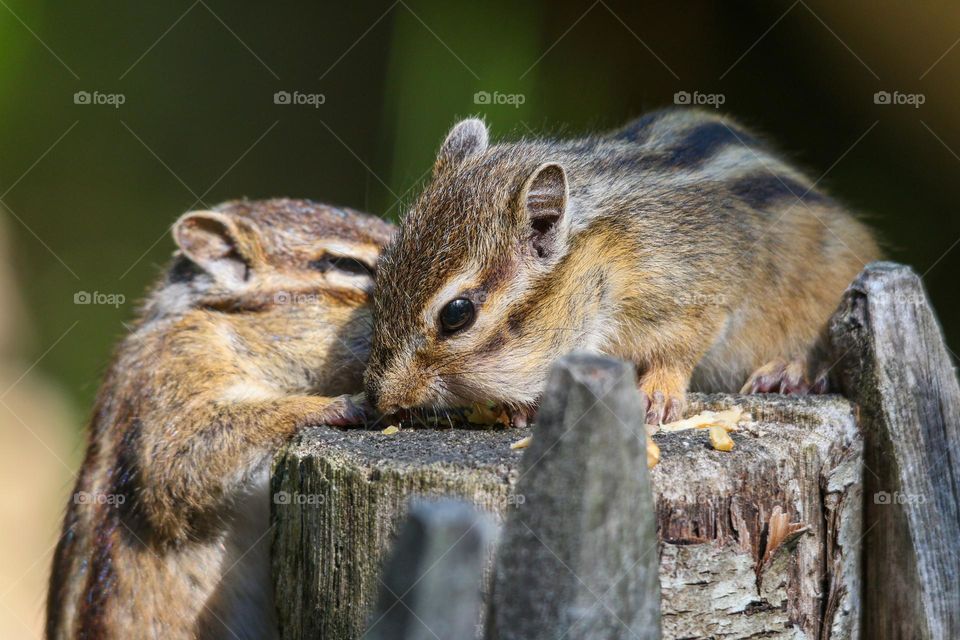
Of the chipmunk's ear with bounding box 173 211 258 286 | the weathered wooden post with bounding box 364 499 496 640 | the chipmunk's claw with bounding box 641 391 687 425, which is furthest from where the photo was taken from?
the chipmunk's ear with bounding box 173 211 258 286

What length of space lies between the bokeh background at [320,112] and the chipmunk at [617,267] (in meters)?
0.63

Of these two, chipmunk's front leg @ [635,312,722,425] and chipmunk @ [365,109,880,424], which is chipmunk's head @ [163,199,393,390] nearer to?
chipmunk @ [365,109,880,424]

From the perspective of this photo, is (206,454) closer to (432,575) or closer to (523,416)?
(523,416)

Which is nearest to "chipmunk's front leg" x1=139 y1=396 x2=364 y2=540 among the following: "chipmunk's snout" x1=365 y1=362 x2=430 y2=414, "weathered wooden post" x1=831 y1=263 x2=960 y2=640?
"chipmunk's snout" x1=365 y1=362 x2=430 y2=414

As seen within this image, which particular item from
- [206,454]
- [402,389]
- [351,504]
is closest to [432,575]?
[351,504]

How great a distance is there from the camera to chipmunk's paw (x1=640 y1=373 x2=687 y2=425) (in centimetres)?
332

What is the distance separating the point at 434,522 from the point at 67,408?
7979 millimetres

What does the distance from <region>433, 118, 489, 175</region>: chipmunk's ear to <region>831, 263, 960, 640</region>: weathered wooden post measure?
65.0 inches

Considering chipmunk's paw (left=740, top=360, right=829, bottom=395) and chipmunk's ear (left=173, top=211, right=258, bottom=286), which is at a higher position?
chipmunk's ear (left=173, top=211, right=258, bottom=286)

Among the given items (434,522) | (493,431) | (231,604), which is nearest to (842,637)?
(493,431)

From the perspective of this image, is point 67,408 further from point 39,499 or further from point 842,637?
point 842,637

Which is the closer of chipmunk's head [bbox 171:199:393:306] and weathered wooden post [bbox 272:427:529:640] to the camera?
weathered wooden post [bbox 272:427:529:640]

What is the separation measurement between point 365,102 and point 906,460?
18.6 ft

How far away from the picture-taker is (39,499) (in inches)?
337
